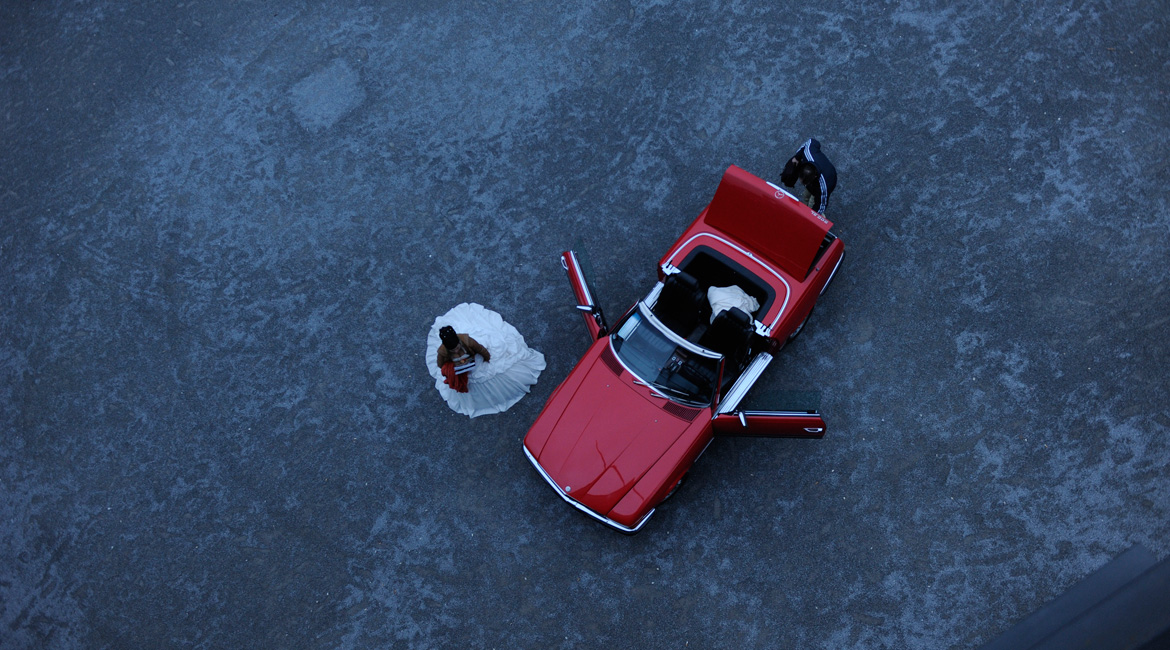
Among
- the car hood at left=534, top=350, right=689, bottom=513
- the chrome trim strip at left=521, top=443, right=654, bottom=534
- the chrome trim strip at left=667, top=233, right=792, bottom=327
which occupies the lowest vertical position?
the chrome trim strip at left=521, top=443, right=654, bottom=534

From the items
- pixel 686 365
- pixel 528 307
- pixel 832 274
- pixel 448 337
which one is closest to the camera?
pixel 448 337

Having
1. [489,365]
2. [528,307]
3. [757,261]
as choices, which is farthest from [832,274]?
[489,365]

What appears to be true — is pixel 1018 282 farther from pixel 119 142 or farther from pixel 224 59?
pixel 119 142

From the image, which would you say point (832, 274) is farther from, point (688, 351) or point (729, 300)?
point (688, 351)

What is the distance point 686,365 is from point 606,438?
40.1 inches

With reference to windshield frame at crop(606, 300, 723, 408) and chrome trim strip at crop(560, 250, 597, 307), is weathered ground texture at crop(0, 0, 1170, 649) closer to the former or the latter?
chrome trim strip at crop(560, 250, 597, 307)

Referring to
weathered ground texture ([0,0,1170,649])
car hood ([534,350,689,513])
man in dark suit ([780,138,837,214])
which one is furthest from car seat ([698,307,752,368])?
man in dark suit ([780,138,837,214])

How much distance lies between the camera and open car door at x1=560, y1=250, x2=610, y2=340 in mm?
7668

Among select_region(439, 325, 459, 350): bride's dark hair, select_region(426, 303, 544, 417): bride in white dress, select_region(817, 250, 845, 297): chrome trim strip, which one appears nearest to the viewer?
select_region(439, 325, 459, 350): bride's dark hair

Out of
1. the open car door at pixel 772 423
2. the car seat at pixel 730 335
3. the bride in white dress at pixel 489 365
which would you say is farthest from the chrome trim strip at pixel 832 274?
the bride in white dress at pixel 489 365

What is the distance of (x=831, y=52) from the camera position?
923cm

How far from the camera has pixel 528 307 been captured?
28.1 ft

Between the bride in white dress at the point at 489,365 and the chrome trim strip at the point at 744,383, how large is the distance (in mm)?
2084

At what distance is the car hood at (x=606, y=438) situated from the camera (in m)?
7.16
